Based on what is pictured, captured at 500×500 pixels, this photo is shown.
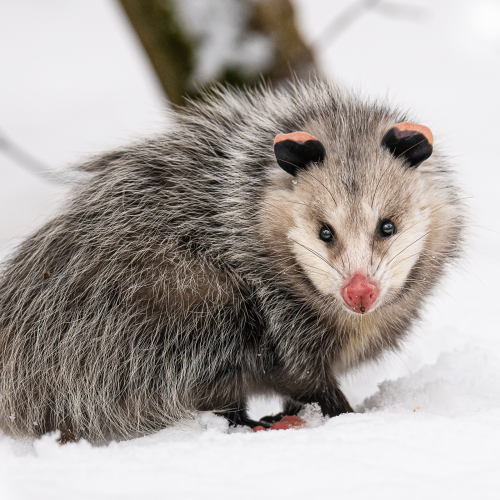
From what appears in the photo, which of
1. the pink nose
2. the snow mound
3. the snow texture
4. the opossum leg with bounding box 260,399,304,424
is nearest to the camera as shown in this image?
the snow mound

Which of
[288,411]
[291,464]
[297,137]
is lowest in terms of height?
[288,411]

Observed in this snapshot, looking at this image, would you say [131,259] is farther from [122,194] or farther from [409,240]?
[409,240]

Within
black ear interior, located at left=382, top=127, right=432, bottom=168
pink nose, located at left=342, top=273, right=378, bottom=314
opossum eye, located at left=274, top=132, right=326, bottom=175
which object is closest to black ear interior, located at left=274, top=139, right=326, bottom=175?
opossum eye, located at left=274, top=132, right=326, bottom=175

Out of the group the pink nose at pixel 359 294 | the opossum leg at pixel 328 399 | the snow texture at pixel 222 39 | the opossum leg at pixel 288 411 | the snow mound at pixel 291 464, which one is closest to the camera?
the snow mound at pixel 291 464

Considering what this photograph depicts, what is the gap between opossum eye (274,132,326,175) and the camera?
1691 millimetres

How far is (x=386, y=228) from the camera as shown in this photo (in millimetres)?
1659

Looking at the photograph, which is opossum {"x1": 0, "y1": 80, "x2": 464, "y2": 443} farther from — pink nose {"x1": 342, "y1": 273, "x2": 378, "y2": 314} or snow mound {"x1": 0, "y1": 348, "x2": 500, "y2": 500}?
snow mound {"x1": 0, "y1": 348, "x2": 500, "y2": 500}

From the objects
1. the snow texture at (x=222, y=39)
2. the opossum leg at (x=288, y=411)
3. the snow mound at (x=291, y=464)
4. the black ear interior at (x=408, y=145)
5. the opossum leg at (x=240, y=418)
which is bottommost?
the opossum leg at (x=288, y=411)

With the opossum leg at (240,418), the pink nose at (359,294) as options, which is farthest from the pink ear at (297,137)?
the opossum leg at (240,418)

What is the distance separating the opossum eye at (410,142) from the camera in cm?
172

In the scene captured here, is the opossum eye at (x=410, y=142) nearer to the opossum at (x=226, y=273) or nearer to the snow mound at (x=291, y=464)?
the opossum at (x=226, y=273)

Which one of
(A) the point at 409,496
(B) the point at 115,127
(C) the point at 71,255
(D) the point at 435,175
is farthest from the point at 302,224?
(B) the point at 115,127

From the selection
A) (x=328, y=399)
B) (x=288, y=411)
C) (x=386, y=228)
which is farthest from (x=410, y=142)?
(x=288, y=411)

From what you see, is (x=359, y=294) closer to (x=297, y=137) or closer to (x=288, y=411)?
(x=297, y=137)
